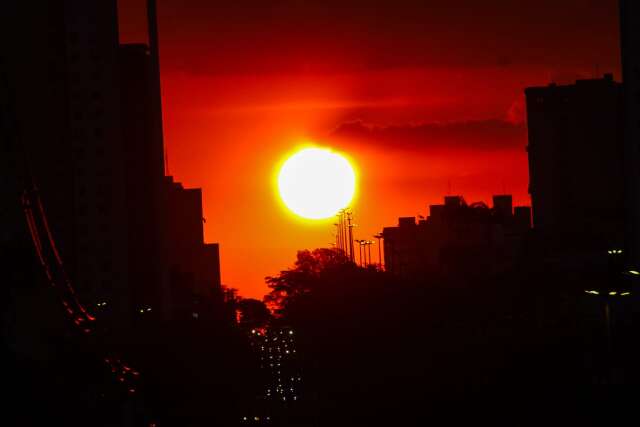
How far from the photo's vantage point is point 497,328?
201 feet

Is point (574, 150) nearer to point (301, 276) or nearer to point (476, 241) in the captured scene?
point (476, 241)

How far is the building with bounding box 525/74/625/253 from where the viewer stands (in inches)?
6781

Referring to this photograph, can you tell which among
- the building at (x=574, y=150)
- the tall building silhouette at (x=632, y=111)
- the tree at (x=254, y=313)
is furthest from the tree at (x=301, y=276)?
the tall building silhouette at (x=632, y=111)

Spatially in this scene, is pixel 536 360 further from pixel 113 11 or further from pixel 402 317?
pixel 113 11

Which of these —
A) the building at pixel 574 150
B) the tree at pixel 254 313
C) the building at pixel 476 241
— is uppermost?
the building at pixel 574 150

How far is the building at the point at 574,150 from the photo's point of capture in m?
172

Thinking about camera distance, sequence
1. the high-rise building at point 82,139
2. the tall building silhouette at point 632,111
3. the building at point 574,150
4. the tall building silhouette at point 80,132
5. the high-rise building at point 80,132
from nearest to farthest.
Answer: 1. the tall building silhouette at point 632,111
2. the tall building silhouette at point 80,132
3. the high-rise building at point 80,132
4. the high-rise building at point 82,139
5. the building at point 574,150

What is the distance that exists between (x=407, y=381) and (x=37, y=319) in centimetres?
2697

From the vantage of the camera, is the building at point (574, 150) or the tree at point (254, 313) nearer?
the tree at point (254, 313)

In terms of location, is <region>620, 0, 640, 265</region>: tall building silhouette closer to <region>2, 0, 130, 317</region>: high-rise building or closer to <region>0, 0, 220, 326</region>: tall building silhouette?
<region>0, 0, 220, 326</region>: tall building silhouette

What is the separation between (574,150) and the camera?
576ft

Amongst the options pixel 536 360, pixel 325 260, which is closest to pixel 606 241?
pixel 325 260

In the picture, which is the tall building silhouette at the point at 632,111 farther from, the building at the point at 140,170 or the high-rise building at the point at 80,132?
the building at the point at 140,170

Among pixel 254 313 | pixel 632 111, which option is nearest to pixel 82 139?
pixel 632 111
